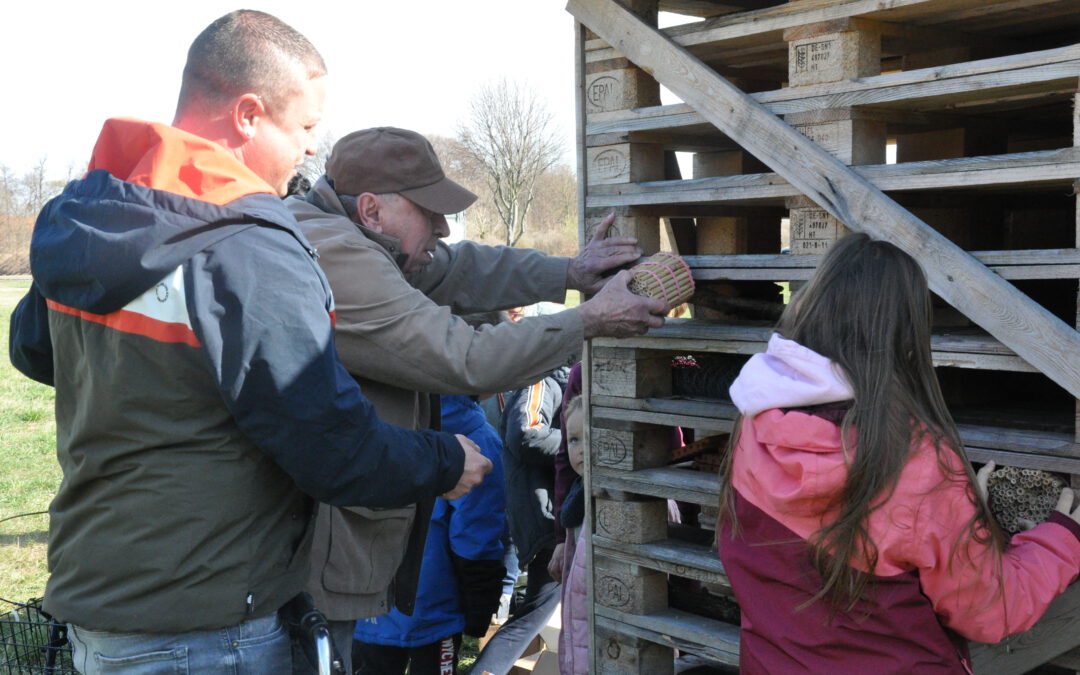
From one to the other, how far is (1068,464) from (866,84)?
1.03 metres

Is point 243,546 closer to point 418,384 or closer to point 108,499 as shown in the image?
point 108,499

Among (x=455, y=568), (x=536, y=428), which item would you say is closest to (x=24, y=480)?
(x=455, y=568)

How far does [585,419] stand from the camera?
3285 mm

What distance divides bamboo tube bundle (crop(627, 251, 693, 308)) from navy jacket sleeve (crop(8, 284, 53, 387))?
1.54m

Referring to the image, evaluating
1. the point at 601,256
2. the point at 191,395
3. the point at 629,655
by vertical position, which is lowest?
the point at 629,655

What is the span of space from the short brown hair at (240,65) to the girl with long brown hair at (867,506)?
1206 millimetres

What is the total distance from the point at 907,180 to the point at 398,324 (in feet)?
4.62

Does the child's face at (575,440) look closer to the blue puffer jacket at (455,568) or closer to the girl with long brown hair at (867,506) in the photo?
the blue puffer jacket at (455,568)

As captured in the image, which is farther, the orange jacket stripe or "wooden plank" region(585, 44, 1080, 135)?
"wooden plank" region(585, 44, 1080, 135)

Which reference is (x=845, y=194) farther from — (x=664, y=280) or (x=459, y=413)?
(x=459, y=413)

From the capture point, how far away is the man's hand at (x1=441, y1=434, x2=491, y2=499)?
2463 millimetres

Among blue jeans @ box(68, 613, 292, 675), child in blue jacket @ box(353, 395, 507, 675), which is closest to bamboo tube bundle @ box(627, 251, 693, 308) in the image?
blue jeans @ box(68, 613, 292, 675)

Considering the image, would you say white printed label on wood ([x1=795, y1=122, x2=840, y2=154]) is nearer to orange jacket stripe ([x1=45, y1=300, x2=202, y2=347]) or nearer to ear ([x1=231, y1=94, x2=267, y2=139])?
ear ([x1=231, y1=94, x2=267, y2=139])

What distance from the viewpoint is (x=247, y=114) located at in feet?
7.39
